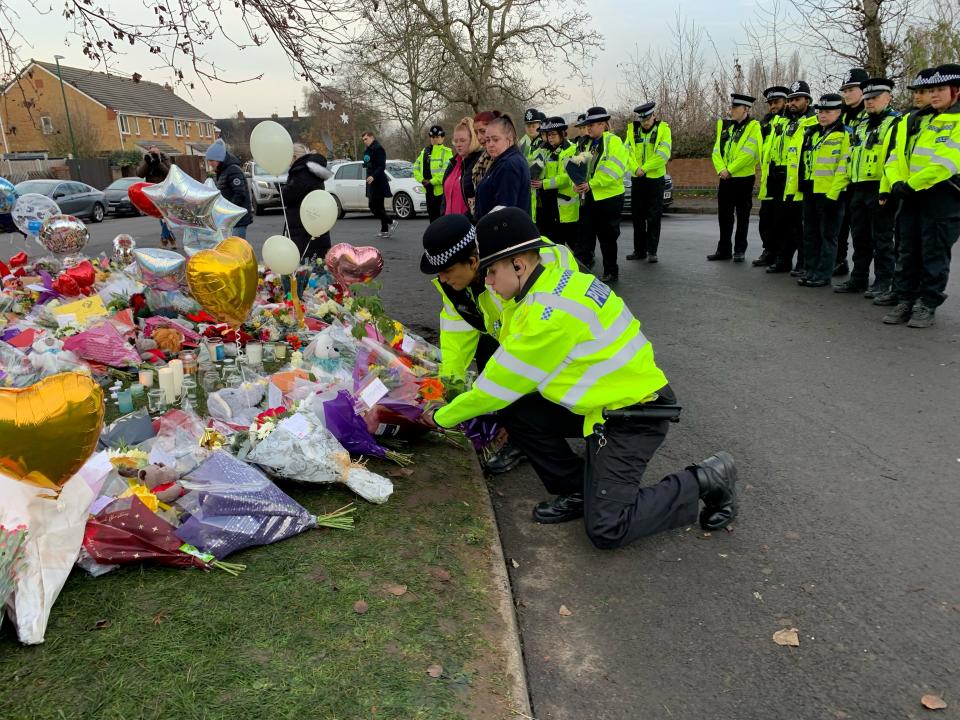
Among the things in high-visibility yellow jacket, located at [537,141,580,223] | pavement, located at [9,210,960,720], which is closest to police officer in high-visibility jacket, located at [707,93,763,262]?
high-visibility yellow jacket, located at [537,141,580,223]

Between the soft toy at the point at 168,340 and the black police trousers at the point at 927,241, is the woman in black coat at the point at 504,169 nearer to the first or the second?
the soft toy at the point at 168,340

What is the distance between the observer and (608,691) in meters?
2.46

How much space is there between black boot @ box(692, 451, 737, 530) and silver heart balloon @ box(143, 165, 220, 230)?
4.69 meters

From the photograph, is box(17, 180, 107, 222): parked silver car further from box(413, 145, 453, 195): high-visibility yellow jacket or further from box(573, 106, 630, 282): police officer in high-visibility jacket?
box(573, 106, 630, 282): police officer in high-visibility jacket

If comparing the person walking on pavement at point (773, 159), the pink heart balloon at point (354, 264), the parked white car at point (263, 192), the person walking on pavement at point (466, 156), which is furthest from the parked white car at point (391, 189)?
the person walking on pavement at point (466, 156)

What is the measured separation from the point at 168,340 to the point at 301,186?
323cm

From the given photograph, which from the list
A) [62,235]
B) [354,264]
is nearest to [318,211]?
[354,264]

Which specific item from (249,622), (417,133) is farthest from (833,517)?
(417,133)

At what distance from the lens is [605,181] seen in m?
9.06

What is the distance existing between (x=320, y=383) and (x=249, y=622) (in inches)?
83.0

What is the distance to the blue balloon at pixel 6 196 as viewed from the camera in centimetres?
789

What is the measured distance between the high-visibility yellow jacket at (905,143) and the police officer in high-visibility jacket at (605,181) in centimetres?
317

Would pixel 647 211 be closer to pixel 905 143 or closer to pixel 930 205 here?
pixel 905 143

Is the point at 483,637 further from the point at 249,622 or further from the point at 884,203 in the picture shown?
the point at 884,203
